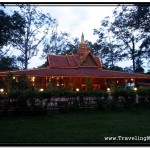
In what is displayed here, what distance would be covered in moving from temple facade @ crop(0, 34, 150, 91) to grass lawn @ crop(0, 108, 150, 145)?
1040 centimetres

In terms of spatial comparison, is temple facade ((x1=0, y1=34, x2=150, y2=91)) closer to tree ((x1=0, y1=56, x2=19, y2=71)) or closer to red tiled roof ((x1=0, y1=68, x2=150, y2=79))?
red tiled roof ((x1=0, y1=68, x2=150, y2=79))

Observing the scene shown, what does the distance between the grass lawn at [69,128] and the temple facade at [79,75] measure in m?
10.4

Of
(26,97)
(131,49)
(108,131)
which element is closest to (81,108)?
(26,97)

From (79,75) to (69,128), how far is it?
13296mm

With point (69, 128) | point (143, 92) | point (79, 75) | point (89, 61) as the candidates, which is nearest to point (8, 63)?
point (89, 61)

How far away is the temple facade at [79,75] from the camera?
21422 millimetres

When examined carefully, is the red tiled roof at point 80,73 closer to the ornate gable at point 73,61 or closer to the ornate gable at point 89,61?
the ornate gable at point 73,61

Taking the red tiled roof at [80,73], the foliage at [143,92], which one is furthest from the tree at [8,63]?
the foliage at [143,92]

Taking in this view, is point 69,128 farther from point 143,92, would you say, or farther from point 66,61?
point 66,61

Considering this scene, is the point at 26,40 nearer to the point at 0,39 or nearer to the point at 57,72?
the point at 57,72

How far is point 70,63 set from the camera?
23844mm

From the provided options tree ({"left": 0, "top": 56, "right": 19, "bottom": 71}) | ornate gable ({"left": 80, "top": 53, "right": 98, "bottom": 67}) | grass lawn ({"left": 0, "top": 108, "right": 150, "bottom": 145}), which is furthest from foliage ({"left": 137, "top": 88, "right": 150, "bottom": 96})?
tree ({"left": 0, "top": 56, "right": 19, "bottom": 71})

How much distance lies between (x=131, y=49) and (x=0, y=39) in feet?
39.7

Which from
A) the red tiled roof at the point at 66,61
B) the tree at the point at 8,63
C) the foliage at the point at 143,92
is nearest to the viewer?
the foliage at the point at 143,92
